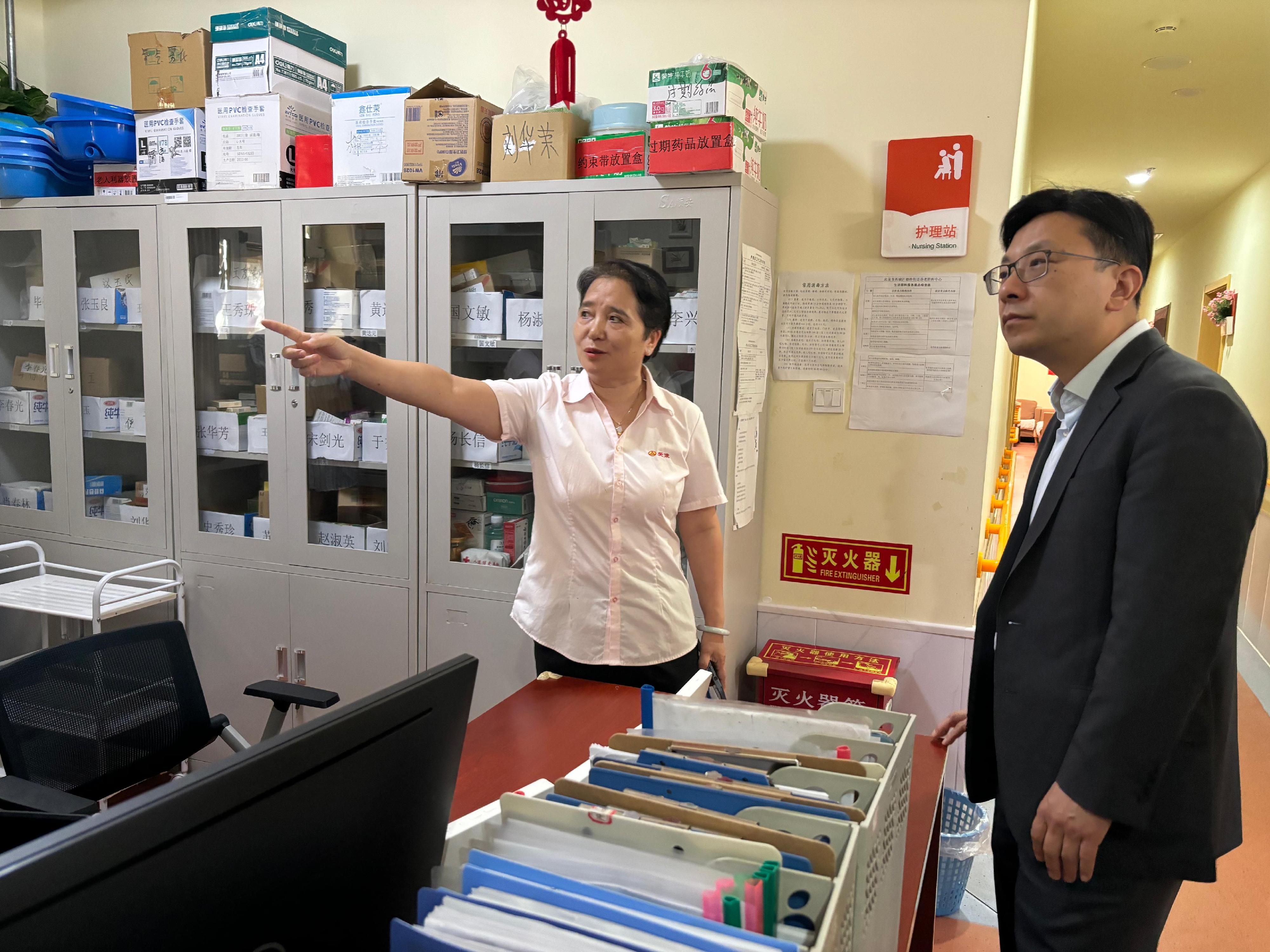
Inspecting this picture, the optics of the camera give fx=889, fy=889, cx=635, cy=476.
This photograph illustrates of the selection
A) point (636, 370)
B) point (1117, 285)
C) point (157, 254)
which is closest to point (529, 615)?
point (636, 370)

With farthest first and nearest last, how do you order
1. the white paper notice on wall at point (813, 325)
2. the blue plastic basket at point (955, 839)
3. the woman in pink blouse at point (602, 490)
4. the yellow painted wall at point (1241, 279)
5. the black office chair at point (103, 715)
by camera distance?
1. the yellow painted wall at point (1241, 279)
2. the white paper notice on wall at point (813, 325)
3. the blue plastic basket at point (955, 839)
4. the woman in pink blouse at point (602, 490)
5. the black office chair at point (103, 715)

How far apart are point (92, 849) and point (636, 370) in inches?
68.9

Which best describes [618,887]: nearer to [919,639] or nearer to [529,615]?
[529,615]

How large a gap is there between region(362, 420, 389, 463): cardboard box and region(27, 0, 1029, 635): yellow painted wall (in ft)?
4.36

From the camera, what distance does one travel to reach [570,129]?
2.73 meters

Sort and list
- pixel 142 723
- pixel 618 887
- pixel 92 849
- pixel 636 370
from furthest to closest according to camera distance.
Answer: pixel 636 370, pixel 142 723, pixel 618 887, pixel 92 849

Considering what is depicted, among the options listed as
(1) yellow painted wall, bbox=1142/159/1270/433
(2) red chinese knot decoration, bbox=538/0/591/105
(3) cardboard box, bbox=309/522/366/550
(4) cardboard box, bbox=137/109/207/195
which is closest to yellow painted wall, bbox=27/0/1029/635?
(2) red chinese knot decoration, bbox=538/0/591/105

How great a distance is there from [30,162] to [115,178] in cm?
36

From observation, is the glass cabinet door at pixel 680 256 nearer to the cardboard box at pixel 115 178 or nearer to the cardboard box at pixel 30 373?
the cardboard box at pixel 115 178

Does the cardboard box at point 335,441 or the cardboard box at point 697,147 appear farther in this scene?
the cardboard box at point 335,441

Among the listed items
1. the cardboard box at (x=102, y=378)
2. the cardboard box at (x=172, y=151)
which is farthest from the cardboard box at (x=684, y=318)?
the cardboard box at (x=102, y=378)

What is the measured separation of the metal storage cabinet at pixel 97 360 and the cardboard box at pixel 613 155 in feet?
5.51

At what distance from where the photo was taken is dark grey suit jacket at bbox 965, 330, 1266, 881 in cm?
121

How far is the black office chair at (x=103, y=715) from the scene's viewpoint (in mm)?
1731
